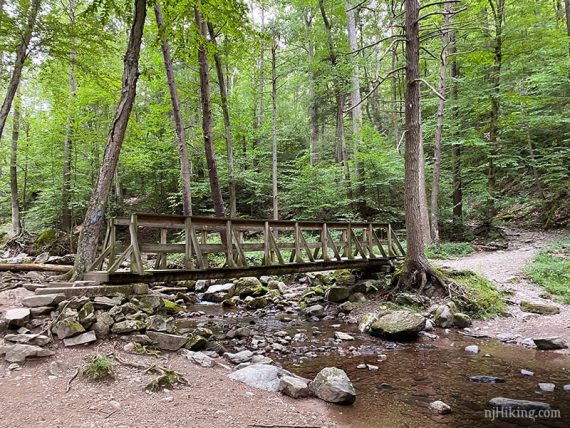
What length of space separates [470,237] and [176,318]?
13976 mm

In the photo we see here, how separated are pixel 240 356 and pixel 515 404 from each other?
4283 mm

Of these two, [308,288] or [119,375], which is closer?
[119,375]

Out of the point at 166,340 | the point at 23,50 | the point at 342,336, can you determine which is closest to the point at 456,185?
the point at 342,336

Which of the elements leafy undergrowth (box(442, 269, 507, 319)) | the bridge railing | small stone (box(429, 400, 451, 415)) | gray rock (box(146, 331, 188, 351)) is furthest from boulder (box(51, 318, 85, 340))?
leafy undergrowth (box(442, 269, 507, 319))

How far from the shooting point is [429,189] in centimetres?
2088

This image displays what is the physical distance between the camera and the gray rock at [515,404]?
187 inches

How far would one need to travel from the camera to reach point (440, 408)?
190 inches

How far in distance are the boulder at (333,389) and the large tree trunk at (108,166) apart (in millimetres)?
5191

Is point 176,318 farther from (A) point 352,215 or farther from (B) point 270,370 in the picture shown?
(A) point 352,215

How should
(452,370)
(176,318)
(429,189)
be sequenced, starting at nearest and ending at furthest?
(452,370), (176,318), (429,189)

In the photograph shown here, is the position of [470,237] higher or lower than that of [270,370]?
higher

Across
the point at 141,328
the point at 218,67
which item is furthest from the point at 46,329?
the point at 218,67

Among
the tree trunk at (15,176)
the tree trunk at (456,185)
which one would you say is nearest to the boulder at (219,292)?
the tree trunk at (456,185)

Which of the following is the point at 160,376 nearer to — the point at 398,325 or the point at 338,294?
the point at 398,325
